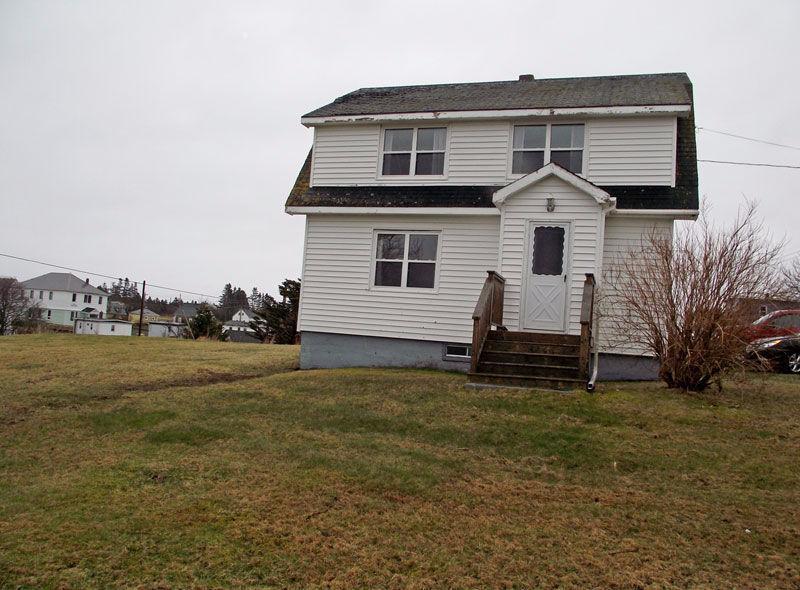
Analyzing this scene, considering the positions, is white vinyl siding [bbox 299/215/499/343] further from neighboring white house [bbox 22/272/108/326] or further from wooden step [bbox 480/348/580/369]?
neighboring white house [bbox 22/272/108/326]

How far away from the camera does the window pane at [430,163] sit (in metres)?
14.4

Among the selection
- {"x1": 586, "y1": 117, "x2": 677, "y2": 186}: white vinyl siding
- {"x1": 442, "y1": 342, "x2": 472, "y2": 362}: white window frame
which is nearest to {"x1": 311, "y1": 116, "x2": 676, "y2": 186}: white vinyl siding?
{"x1": 586, "y1": 117, "x2": 677, "y2": 186}: white vinyl siding

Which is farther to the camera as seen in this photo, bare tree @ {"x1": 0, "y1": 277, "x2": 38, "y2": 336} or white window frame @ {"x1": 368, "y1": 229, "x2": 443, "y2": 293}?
bare tree @ {"x1": 0, "y1": 277, "x2": 38, "y2": 336}

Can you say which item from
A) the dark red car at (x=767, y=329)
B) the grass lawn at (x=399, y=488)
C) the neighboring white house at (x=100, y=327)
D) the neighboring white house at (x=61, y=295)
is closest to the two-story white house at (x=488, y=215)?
the dark red car at (x=767, y=329)

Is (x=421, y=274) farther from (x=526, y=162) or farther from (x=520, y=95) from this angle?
(x=520, y=95)

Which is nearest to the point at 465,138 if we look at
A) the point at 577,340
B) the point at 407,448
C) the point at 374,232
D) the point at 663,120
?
the point at 374,232

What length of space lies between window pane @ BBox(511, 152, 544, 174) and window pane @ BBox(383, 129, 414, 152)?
2.66 meters

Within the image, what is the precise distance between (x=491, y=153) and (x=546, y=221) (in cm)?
245

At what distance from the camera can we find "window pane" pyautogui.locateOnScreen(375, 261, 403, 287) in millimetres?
14211

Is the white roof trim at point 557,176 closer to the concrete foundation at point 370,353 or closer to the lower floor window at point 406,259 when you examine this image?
the lower floor window at point 406,259

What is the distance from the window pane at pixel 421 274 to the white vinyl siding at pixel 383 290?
20 cm

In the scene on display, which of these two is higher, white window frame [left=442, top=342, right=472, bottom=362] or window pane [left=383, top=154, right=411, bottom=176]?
window pane [left=383, top=154, right=411, bottom=176]

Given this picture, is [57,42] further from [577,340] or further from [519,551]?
[519,551]

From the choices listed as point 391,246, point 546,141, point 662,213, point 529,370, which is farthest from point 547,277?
point 391,246
